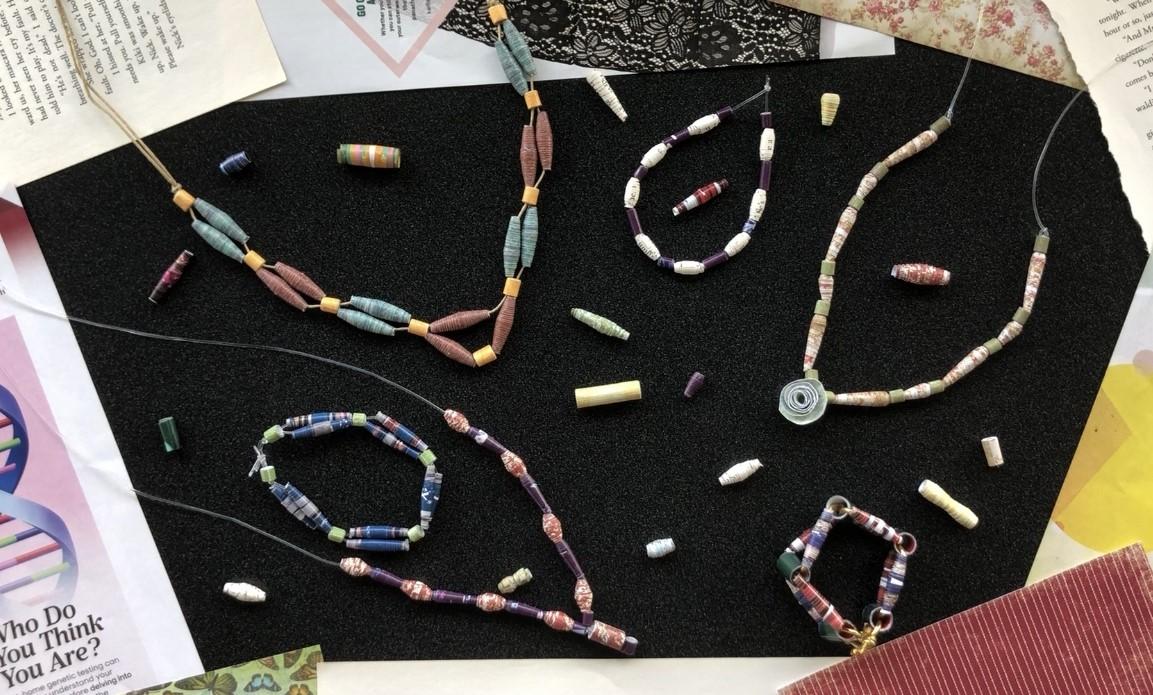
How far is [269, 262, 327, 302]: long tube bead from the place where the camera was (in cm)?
115

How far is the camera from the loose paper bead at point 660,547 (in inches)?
44.7

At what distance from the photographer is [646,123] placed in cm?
116

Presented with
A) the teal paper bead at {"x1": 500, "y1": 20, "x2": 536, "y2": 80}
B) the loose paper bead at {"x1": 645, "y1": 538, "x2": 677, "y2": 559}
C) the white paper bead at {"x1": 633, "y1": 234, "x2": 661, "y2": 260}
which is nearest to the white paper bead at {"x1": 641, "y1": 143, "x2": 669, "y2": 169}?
the white paper bead at {"x1": 633, "y1": 234, "x2": 661, "y2": 260}

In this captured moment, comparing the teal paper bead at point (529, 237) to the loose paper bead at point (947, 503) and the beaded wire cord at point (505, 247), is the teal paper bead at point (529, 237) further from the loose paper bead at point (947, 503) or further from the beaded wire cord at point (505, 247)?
the loose paper bead at point (947, 503)

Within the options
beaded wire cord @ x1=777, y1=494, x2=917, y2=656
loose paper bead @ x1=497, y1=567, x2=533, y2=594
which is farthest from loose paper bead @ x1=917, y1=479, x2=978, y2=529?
loose paper bead @ x1=497, y1=567, x2=533, y2=594

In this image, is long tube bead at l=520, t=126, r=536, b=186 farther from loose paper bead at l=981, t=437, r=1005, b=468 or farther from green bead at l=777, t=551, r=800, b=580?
loose paper bead at l=981, t=437, r=1005, b=468

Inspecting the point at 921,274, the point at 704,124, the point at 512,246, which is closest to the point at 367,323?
the point at 512,246

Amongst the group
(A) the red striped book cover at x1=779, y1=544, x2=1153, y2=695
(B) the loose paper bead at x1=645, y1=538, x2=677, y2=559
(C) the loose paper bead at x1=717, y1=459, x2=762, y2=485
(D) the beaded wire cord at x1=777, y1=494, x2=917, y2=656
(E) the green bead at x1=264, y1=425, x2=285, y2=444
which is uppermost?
(E) the green bead at x1=264, y1=425, x2=285, y2=444

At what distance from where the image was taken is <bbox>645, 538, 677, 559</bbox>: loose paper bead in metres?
1.13

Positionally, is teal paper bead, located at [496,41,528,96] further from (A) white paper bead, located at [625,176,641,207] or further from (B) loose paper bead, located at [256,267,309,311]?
(B) loose paper bead, located at [256,267,309,311]

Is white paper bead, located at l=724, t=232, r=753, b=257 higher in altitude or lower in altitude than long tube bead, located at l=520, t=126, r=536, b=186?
lower

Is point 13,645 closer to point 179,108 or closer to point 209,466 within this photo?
point 209,466

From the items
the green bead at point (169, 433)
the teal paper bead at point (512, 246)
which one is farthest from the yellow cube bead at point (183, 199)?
the teal paper bead at point (512, 246)

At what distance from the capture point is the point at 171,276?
1154 millimetres
